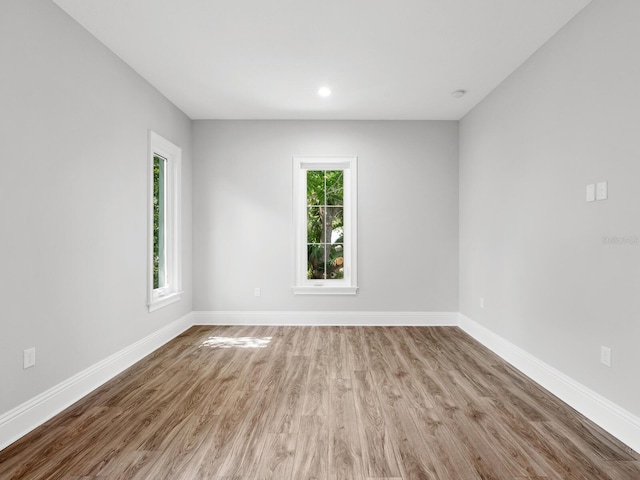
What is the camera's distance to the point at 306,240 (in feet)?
16.9

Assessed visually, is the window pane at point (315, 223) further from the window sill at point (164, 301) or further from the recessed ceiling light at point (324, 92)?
the window sill at point (164, 301)

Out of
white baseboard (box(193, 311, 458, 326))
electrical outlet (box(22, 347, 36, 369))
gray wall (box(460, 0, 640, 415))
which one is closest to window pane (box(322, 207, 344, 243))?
white baseboard (box(193, 311, 458, 326))

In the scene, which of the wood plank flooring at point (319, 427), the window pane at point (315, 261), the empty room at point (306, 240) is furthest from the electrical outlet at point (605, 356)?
the window pane at point (315, 261)

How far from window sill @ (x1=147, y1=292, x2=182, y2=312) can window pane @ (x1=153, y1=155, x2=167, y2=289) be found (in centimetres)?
18

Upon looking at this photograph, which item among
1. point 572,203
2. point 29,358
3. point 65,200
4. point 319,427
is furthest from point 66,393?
point 572,203

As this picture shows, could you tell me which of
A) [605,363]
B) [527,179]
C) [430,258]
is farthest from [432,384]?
[430,258]

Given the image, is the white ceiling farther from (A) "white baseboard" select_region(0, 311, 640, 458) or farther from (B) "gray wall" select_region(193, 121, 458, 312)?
(A) "white baseboard" select_region(0, 311, 640, 458)

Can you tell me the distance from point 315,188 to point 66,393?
3552 millimetres

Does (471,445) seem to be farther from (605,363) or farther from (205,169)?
(205,169)

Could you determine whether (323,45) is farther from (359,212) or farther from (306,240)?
(306,240)

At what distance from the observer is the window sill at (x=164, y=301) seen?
385 centimetres

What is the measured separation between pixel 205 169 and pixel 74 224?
248cm

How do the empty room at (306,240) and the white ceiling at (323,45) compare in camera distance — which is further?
the white ceiling at (323,45)

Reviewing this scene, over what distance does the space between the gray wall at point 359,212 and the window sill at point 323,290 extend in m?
0.09
